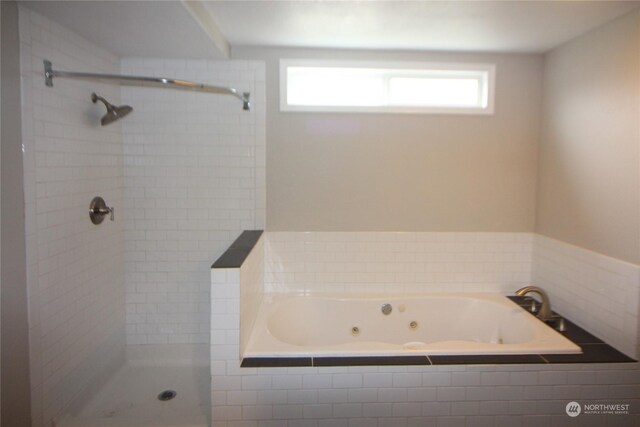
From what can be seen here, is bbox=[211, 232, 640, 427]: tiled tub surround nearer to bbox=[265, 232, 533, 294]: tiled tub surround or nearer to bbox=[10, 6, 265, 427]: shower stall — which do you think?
bbox=[10, 6, 265, 427]: shower stall

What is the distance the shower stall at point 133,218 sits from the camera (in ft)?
7.11

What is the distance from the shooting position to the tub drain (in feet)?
8.68

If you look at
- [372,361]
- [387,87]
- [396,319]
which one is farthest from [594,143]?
[372,361]

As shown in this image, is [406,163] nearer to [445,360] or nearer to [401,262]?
[401,262]

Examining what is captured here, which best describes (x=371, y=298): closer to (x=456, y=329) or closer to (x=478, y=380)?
(x=456, y=329)

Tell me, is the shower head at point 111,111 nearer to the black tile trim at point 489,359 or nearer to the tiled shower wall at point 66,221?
the tiled shower wall at point 66,221

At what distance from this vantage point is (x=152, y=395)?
2.68 metres

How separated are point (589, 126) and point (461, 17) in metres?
1.02

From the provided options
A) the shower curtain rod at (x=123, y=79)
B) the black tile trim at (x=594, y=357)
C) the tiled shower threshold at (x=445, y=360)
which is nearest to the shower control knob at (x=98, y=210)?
the shower curtain rod at (x=123, y=79)

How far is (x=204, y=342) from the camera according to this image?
3098mm

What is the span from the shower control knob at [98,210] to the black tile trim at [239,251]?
0.78 meters

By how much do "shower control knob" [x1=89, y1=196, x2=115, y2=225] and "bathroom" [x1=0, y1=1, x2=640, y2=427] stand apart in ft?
0.21

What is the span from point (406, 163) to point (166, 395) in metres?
2.24

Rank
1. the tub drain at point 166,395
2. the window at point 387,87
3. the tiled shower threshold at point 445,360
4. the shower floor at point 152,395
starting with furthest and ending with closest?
the window at point 387,87
the tub drain at point 166,395
the shower floor at point 152,395
the tiled shower threshold at point 445,360
